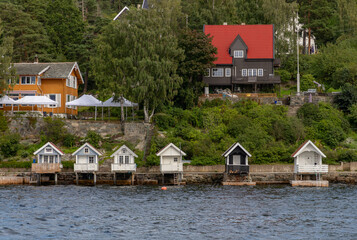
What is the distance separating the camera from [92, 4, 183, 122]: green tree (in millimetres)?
70750

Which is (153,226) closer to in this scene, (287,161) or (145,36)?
(287,161)

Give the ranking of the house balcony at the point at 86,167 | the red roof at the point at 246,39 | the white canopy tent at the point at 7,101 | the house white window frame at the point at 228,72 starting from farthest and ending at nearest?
the red roof at the point at 246,39, the house white window frame at the point at 228,72, the white canopy tent at the point at 7,101, the house balcony at the point at 86,167

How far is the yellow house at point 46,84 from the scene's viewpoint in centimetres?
8012

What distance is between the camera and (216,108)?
77000 mm

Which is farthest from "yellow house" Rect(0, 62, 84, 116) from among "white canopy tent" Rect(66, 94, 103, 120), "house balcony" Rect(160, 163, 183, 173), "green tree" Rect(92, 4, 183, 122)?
"house balcony" Rect(160, 163, 183, 173)

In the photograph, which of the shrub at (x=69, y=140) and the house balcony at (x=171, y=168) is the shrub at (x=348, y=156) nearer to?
the house balcony at (x=171, y=168)

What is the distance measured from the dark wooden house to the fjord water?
30010 millimetres

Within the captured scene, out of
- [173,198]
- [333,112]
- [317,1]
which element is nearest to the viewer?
[173,198]

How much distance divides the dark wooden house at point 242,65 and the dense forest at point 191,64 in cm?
536

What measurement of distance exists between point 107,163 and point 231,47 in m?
32.5

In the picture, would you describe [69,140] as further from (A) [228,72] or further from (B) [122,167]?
(A) [228,72]

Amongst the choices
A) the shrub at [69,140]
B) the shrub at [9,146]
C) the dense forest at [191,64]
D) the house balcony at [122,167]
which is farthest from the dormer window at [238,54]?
the shrub at [9,146]

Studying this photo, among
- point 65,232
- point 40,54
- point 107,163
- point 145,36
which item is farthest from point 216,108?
point 65,232

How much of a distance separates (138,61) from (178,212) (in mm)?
31015
